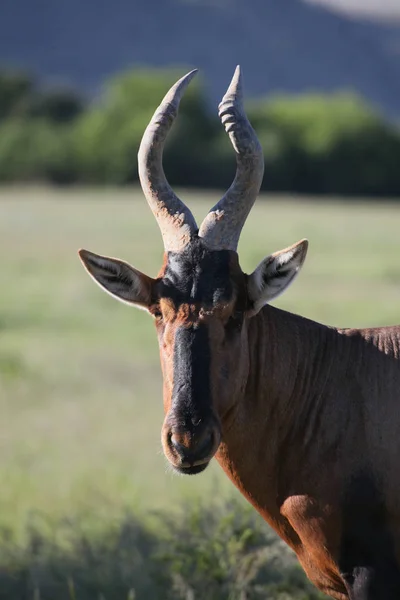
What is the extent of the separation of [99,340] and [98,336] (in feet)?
2.90

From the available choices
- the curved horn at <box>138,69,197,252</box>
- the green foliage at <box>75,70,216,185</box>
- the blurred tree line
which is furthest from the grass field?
the blurred tree line

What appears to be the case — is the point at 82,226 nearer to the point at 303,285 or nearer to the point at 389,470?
the point at 303,285

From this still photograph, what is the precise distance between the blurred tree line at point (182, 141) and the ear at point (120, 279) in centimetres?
7449

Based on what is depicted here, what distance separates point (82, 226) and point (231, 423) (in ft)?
161

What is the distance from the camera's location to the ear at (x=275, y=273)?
25.3ft

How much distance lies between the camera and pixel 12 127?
102 m

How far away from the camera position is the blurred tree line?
293 feet

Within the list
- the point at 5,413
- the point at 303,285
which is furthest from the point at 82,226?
the point at 5,413

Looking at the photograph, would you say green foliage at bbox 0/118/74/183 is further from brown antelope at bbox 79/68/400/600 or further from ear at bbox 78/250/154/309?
ear at bbox 78/250/154/309

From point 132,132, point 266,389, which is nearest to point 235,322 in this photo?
point 266,389

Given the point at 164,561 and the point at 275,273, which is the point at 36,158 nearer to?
the point at 164,561

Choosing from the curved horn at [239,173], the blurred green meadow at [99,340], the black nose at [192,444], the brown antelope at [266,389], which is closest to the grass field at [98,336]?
the blurred green meadow at [99,340]

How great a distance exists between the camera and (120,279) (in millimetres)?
7922

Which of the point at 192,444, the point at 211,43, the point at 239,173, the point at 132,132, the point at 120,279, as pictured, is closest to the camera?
the point at 192,444
